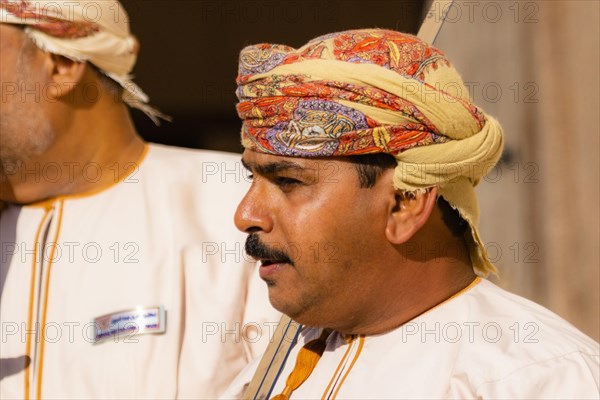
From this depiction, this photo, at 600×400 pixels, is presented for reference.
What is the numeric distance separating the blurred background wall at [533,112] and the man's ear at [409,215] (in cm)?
177

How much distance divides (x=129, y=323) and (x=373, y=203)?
1.30 metres

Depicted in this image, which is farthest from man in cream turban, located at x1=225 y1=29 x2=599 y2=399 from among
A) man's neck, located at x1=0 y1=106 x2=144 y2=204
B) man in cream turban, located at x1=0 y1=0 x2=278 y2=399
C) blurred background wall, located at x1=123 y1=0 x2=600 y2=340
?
blurred background wall, located at x1=123 y1=0 x2=600 y2=340

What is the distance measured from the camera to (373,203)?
2.89 m

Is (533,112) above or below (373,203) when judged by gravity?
below

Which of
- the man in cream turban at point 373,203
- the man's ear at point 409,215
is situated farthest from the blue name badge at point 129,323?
the man's ear at point 409,215

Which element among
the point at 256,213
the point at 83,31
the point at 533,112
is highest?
the point at 83,31

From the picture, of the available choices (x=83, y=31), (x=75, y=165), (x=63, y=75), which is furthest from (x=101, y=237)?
(x=83, y=31)

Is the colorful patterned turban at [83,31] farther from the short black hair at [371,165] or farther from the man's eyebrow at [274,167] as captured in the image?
the short black hair at [371,165]

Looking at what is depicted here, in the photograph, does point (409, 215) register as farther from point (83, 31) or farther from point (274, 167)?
point (83, 31)

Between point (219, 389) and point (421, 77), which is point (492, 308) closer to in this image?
point (421, 77)

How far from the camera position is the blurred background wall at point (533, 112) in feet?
16.0

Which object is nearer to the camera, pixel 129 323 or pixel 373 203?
pixel 373 203

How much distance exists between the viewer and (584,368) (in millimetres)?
2516

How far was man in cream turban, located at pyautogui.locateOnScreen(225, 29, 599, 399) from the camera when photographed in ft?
9.20
